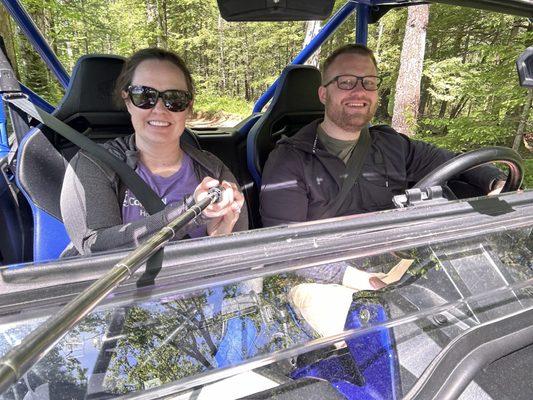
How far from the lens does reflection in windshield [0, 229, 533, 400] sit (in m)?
0.79

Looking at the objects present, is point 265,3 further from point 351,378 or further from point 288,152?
point 351,378

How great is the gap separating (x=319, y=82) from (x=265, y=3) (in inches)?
33.9

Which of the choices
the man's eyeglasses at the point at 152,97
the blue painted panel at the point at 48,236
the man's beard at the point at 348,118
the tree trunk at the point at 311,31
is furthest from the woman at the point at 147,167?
the tree trunk at the point at 311,31

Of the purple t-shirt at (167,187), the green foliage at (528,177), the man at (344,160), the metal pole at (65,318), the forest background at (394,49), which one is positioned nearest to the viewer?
the metal pole at (65,318)

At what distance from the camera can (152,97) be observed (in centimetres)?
192

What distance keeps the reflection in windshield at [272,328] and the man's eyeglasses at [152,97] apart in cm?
124

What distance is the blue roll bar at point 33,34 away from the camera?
229 cm

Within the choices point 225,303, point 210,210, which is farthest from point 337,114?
point 225,303

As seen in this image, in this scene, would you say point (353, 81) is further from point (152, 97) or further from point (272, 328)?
point (272, 328)

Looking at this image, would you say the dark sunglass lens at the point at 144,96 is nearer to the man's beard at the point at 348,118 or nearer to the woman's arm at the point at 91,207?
the woman's arm at the point at 91,207

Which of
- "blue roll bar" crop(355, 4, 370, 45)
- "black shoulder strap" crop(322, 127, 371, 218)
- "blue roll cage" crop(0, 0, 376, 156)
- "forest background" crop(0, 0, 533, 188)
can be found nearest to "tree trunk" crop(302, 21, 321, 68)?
"forest background" crop(0, 0, 533, 188)

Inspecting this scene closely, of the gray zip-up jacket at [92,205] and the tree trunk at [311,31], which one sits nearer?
the gray zip-up jacket at [92,205]

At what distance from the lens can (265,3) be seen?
234 cm

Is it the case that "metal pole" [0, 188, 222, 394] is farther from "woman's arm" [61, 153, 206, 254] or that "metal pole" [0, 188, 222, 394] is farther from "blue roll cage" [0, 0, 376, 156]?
"blue roll cage" [0, 0, 376, 156]
